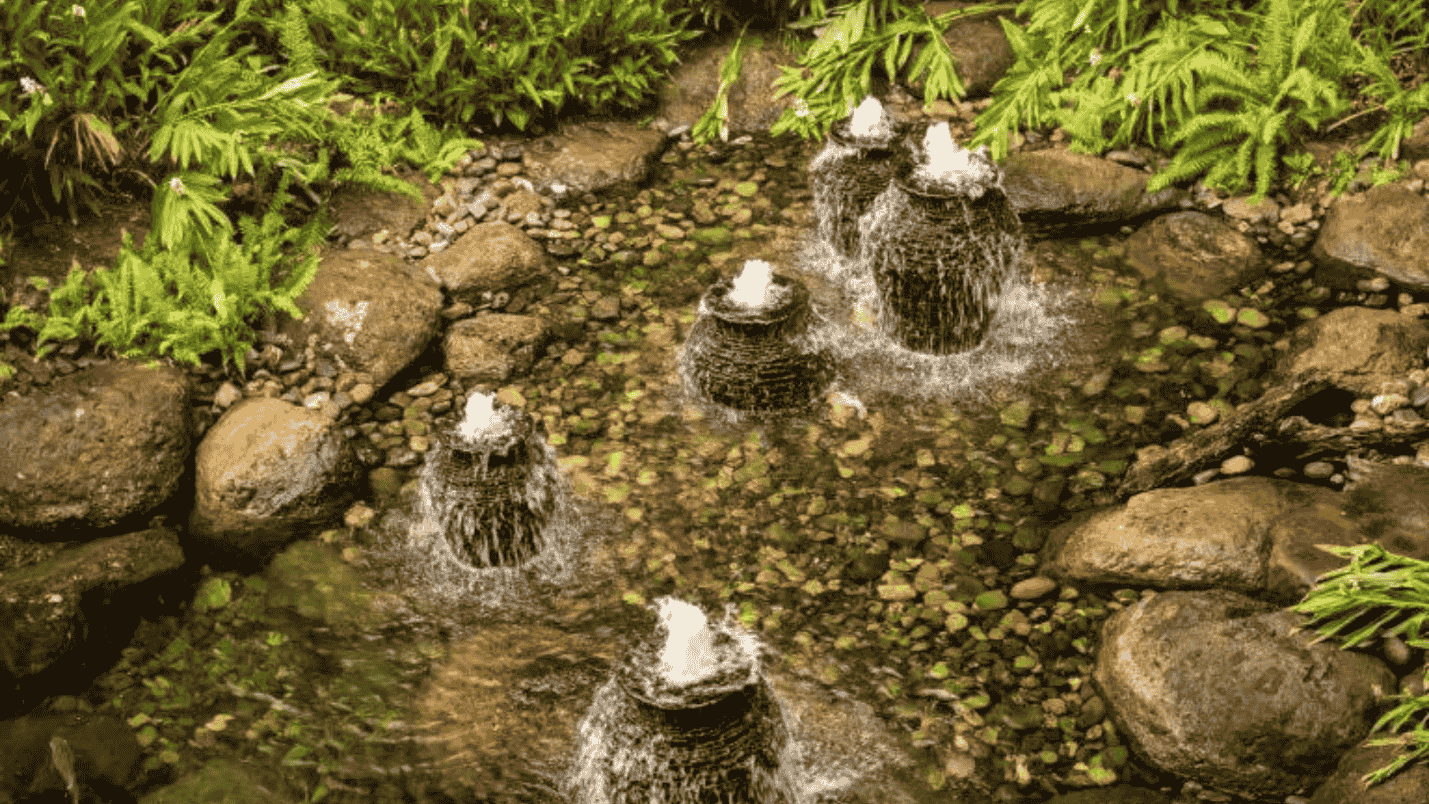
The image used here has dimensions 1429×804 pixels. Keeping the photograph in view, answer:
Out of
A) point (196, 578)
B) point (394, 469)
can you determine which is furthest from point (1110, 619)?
point (196, 578)

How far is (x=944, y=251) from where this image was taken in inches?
229

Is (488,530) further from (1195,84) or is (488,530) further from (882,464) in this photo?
(1195,84)

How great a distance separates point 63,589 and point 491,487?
5.97ft

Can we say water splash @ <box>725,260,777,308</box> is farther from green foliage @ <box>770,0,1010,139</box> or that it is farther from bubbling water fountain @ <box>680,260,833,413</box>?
green foliage @ <box>770,0,1010,139</box>

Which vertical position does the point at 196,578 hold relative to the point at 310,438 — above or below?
below

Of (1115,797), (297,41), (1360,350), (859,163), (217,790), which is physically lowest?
(217,790)

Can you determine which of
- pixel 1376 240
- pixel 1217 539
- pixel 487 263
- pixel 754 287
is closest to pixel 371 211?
pixel 487 263

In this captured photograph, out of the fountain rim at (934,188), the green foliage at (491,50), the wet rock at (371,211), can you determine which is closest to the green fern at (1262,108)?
the fountain rim at (934,188)

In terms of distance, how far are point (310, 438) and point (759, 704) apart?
105 inches

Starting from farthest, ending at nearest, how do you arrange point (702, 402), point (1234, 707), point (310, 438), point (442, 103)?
point (442, 103) < point (702, 402) < point (310, 438) < point (1234, 707)

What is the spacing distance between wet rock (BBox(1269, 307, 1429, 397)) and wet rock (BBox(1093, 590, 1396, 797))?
5.45ft

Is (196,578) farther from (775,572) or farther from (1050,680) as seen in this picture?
(1050,680)

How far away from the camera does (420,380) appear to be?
611cm

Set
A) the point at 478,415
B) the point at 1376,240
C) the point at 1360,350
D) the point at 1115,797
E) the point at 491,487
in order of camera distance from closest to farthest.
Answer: the point at 1115,797 → the point at 491,487 → the point at 478,415 → the point at 1360,350 → the point at 1376,240
